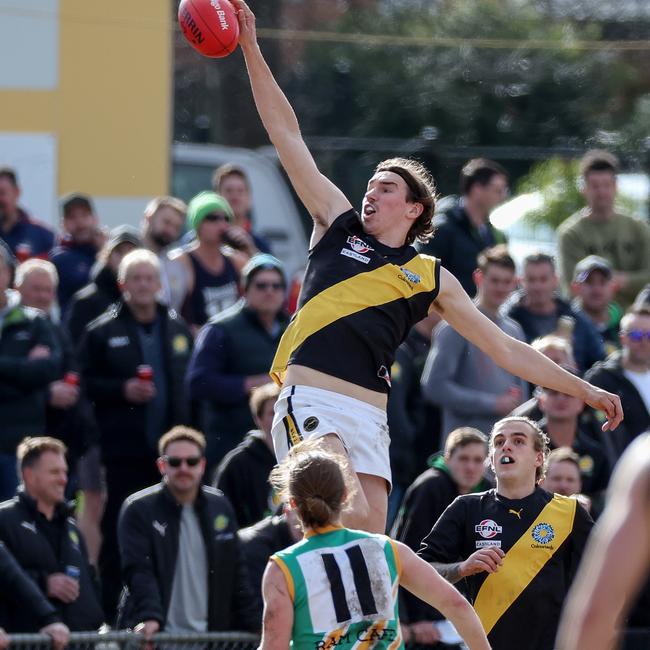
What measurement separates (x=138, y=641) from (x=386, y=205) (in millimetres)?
2930

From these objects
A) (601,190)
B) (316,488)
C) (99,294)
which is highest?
(601,190)

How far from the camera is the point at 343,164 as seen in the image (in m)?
17.3

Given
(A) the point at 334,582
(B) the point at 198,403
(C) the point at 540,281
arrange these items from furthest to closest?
(C) the point at 540,281
(B) the point at 198,403
(A) the point at 334,582

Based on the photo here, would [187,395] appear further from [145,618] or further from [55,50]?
[55,50]

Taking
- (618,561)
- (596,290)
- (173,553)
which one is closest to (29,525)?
(173,553)

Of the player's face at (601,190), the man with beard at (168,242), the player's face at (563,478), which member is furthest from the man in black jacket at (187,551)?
the player's face at (601,190)

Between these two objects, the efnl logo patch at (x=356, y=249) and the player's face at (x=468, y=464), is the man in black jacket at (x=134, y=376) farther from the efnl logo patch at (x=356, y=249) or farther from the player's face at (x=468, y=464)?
the efnl logo patch at (x=356, y=249)

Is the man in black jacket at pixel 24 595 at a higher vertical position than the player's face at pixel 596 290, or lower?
lower

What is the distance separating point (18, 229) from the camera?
12273 mm

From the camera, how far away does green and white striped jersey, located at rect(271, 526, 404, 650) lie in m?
5.59

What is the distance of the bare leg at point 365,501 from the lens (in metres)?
6.60

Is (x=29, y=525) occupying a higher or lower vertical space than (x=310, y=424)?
lower

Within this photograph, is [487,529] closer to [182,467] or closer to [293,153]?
[293,153]

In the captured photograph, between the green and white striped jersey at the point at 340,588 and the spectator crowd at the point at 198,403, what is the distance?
3.15 m
